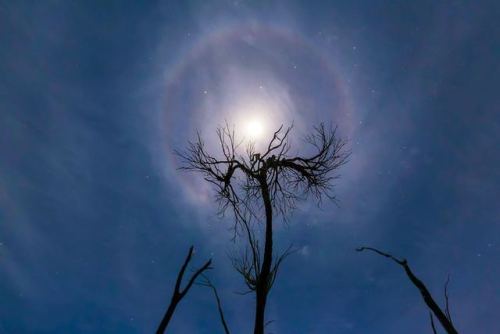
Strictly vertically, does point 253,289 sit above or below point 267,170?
below

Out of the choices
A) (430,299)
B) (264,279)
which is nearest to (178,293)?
(264,279)

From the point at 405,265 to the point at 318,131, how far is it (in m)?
4.04

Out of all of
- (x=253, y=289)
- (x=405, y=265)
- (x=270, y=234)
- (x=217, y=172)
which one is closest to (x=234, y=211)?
(x=217, y=172)

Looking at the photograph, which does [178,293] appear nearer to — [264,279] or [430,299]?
[264,279]

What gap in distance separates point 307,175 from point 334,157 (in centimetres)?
100

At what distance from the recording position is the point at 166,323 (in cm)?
602

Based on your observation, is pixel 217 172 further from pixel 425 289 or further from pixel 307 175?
pixel 425 289

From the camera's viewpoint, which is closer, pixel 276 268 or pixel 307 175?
pixel 276 268

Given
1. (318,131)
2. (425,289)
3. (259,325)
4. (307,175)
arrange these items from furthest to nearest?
(307,175) → (318,131) → (425,289) → (259,325)

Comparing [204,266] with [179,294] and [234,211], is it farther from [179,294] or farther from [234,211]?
[234,211]

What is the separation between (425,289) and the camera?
6.44 m

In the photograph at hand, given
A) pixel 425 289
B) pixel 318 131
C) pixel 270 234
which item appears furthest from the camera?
pixel 318 131

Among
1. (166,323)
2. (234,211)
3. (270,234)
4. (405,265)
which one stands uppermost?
(234,211)

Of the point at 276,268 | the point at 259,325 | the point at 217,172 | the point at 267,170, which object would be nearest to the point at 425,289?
the point at 276,268
